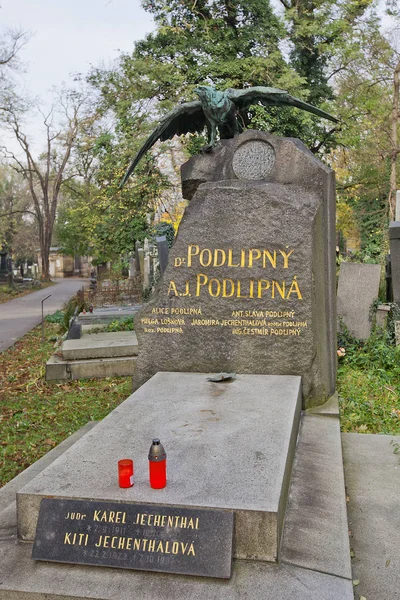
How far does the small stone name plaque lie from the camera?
2359mm

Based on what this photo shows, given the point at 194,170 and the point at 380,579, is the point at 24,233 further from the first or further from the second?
the point at 380,579

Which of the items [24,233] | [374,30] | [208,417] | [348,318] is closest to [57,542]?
[208,417]

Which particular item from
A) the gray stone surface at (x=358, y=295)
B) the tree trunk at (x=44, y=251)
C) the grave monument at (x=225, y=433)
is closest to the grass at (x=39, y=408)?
the grave monument at (x=225, y=433)

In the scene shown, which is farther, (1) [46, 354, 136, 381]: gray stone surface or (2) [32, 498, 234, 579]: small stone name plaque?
(1) [46, 354, 136, 381]: gray stone surface

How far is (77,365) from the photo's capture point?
306 inches

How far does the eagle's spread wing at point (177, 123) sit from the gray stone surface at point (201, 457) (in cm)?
293

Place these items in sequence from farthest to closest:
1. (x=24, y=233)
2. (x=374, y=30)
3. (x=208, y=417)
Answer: (x=24, y=233), (x=374, y=30), (x=208, y=417)

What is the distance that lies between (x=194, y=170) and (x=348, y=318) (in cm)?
384

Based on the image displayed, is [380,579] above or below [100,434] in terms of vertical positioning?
below

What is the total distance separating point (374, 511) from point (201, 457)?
3.82 feet

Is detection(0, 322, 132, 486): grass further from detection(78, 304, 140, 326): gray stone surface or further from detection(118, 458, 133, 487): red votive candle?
detection(118, 458, 133, 487): red votive candle

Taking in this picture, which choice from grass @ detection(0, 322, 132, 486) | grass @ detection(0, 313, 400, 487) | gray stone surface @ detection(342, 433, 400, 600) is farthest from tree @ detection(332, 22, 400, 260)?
gray stone surface @ detection(342, 433, 400, 600)

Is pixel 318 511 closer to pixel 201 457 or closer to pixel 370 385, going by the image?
pixel 201 457

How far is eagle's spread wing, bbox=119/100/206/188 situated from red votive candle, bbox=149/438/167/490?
384cm
